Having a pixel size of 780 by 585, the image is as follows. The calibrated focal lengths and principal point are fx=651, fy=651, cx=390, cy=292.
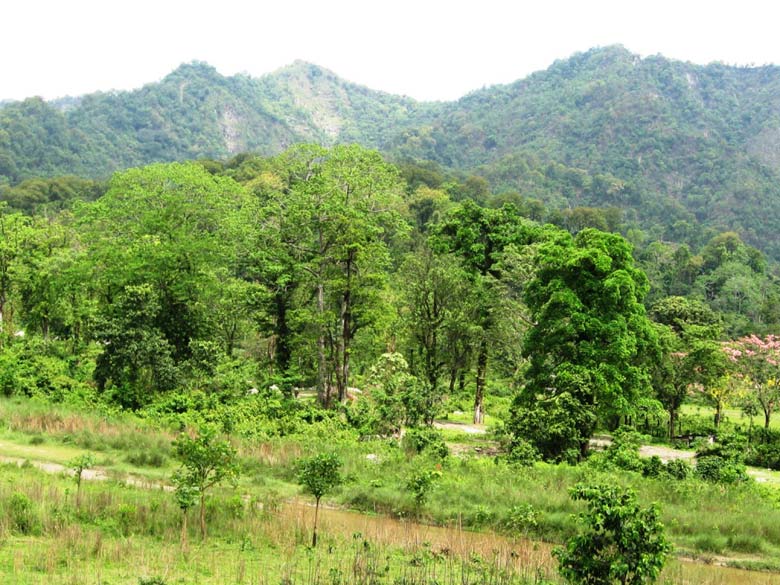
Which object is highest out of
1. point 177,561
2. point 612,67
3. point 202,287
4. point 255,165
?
point 612,67

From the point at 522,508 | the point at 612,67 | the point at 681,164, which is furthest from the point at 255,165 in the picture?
the point at 612,67

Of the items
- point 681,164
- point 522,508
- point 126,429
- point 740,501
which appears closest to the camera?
point 522,508

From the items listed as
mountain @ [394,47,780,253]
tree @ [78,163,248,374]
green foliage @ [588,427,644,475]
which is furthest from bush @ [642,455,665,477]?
mountain @ [394,47,780,253]

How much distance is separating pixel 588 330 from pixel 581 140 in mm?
150565

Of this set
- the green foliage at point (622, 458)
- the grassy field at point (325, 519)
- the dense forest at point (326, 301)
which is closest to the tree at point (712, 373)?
the dense forest at point (326, 301)

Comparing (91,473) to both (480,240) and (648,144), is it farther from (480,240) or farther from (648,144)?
(648,144)

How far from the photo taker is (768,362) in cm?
3075

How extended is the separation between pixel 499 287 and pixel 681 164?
436 ft

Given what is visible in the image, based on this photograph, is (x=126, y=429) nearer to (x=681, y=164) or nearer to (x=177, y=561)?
(x=177, y=561)

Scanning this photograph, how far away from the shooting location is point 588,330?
2300 cm

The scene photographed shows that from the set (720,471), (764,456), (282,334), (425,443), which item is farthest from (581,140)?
(425,443)

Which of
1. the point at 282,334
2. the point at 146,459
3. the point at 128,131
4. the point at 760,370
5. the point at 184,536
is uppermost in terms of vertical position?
the point at 128,131

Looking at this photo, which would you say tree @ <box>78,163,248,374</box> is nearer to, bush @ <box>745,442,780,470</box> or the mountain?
bush @ <box>745,442,780,470</box>

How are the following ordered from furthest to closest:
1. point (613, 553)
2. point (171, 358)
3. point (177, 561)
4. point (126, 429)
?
1. point (171, 358)
2. point (126, 429)
3. point (177, 561)
4. point (613, 553)
